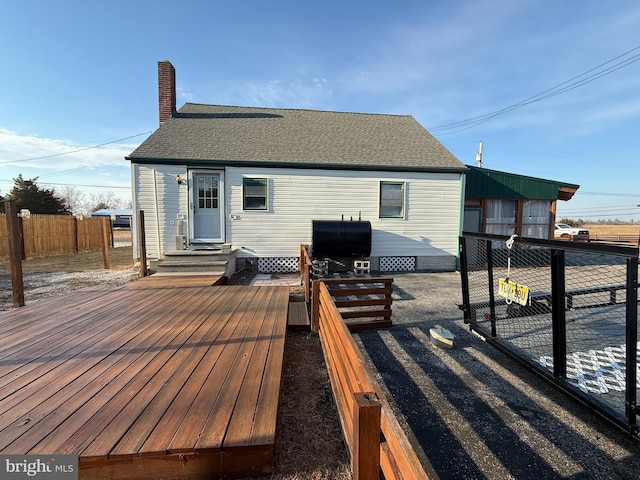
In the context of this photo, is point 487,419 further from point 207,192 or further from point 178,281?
point 207,192

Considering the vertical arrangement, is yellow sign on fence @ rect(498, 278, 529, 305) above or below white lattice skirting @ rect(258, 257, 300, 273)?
above

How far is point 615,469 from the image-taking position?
214 cm

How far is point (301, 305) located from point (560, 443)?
4.01m

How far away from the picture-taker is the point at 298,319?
15.7 ft

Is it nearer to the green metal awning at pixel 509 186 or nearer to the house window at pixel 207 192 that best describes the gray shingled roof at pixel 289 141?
the house window at pixel 207 192

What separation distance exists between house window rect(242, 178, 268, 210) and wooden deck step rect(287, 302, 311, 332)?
4943 mm

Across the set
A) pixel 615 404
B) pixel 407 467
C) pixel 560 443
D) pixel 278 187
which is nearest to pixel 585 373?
pixel 615 404

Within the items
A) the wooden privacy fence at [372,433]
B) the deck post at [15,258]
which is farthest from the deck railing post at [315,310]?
the deck post at [15,258]

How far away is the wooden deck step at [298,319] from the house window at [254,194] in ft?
16.2

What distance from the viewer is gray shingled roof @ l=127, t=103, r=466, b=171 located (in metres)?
9.30

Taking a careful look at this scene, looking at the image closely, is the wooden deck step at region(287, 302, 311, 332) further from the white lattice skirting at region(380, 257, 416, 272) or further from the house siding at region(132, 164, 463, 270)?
the white lattice skirting at region(380, 257, 416, 272)

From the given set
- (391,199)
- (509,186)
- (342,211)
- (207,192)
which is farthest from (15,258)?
(509,186)

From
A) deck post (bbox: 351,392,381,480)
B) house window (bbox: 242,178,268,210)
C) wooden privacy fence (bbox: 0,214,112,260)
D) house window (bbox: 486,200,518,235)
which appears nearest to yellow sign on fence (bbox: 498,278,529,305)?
deck post (bbox: 351,392,381,480)

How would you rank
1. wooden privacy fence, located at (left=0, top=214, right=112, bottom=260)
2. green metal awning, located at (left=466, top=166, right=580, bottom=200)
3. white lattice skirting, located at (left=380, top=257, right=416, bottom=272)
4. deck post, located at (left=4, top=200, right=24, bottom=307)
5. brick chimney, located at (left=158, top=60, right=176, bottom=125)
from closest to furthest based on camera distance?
deck post, located at (left=4, top=200, right=24, bottom=307) → white lattice skirting, located at (left=380, top=257, right=416, bottom=272) → brick chimney, located at (left=158, top=60, right=176, bottom=125) → green metal awning, located at (left=466, top=166, right=580, bottom=200) → wooden privacy fence, located at (left=0, top=214, right=112, bottom=260)
